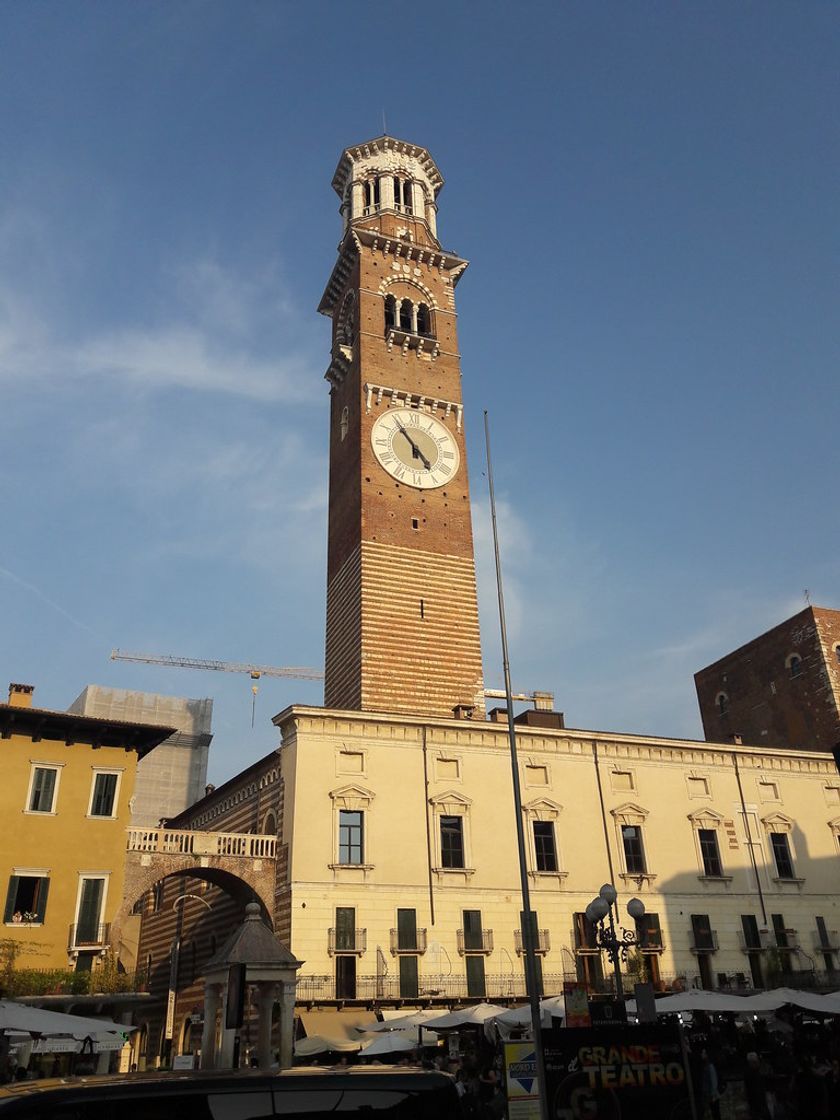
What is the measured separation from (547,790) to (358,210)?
36806 mm

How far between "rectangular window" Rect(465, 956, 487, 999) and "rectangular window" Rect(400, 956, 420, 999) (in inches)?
73.6

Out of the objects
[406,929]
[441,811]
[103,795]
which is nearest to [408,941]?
[406,929]

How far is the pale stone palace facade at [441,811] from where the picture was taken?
32875 mm

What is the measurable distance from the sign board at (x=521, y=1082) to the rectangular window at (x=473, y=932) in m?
20.3

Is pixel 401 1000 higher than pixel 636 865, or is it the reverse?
pixel 636 865

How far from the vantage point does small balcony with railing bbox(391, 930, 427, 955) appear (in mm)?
32219

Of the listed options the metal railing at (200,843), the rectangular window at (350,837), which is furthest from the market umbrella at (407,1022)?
the metal railing at (200,843)

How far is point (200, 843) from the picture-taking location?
109 feet

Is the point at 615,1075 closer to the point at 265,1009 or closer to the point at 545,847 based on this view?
the point at 265,1009

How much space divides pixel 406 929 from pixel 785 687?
29.9 meters

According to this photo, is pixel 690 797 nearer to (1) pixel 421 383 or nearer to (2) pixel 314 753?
(2) pixel 314 753

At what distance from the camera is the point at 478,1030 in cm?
3089

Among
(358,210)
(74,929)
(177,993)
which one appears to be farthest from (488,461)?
(358,210)

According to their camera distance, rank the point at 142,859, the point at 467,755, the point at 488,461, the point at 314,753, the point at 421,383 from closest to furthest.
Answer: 1. the point at 488,461
2. the point at 142,859
3. the point at 314,753
4. the point at 467,755
5. the point at 421,383
